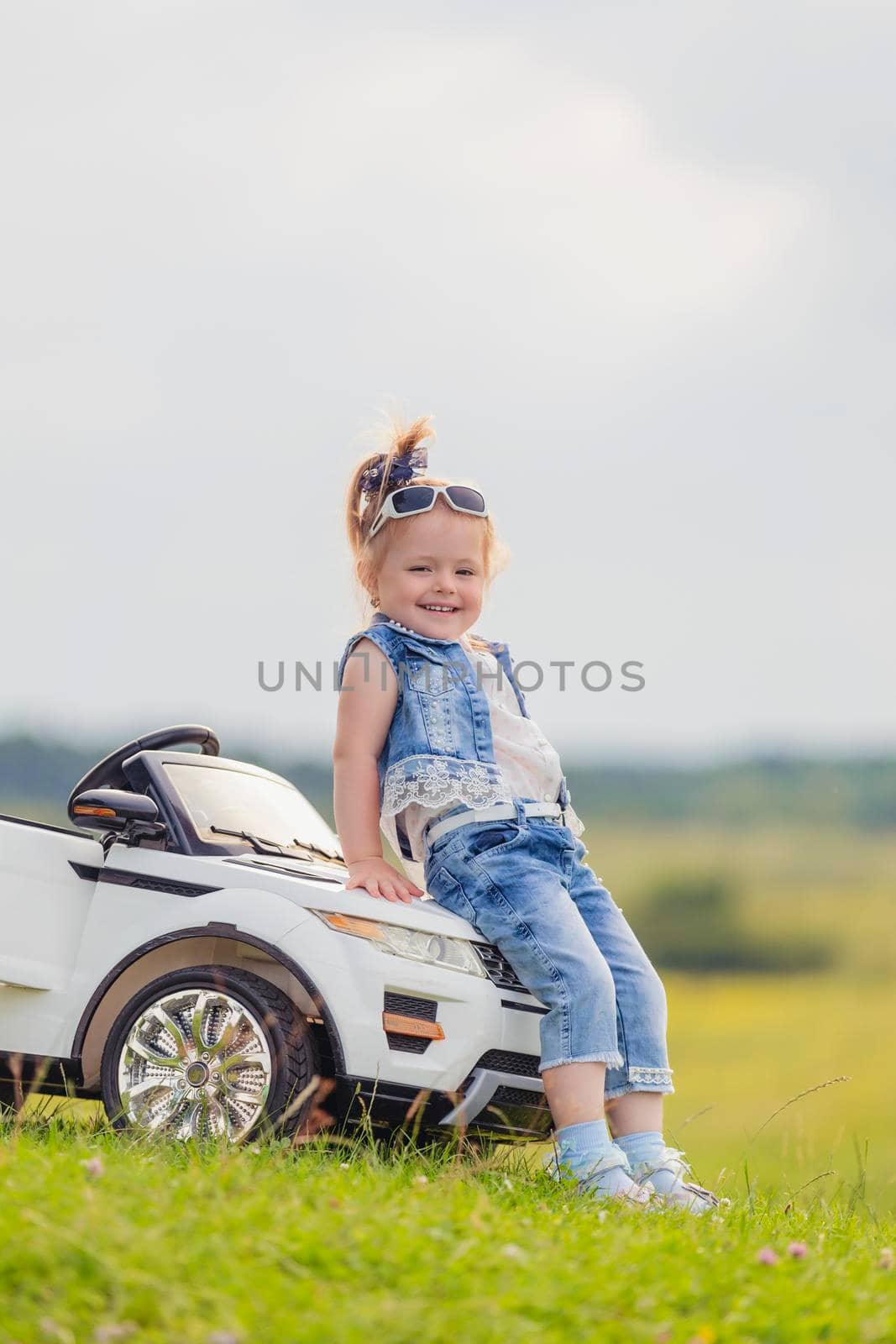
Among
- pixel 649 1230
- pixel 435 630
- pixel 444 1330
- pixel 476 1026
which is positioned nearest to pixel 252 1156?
pixel 476 1026

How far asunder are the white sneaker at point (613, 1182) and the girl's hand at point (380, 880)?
3.41 feet

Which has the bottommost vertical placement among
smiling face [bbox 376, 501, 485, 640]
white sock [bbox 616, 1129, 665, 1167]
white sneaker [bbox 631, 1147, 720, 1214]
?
white sneaker [bbox 631, 1147, 720, 1214]

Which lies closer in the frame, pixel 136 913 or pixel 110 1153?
pixel 110 1153

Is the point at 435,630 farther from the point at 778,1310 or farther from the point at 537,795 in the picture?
the point at 778,1310

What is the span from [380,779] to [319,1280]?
7.80 ft

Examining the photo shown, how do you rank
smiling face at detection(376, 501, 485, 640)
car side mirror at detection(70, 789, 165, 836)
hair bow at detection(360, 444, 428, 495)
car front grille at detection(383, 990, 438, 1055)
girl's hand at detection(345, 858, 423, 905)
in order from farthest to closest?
hair bow at detection(360, 444, 428, 495) → smiling face at detection(376, 501, 485, 640) → car side mirror at detection(70, 789, 165, 836) → girl's hand at detection(345, 858, 423, 905) → car front grille at detection(383, 990, 438, 1055)

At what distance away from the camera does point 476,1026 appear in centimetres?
500

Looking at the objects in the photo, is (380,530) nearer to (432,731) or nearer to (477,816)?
(432,731)

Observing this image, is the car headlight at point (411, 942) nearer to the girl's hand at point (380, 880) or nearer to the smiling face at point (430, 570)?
the girl's hand at point (380, 880)

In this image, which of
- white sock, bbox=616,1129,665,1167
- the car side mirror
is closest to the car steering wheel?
the car side mirror

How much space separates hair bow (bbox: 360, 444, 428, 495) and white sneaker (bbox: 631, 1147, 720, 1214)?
8.82 ft

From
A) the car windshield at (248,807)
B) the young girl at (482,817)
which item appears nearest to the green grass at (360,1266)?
the young girl at (482,817)

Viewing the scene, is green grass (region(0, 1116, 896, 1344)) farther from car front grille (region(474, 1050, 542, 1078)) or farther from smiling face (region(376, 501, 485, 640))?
smiling face (region(376, 501, 485, 640))

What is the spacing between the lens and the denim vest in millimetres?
5344
